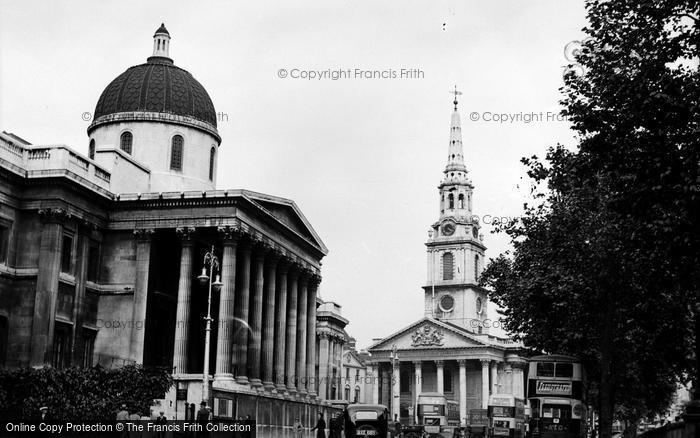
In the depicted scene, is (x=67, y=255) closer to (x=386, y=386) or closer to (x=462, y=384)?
(x=462, y=384)

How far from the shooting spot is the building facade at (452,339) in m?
119

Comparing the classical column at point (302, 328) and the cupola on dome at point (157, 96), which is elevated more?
the cupola on dome at point (157, 96)

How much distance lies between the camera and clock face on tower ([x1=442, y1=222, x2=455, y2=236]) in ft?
414

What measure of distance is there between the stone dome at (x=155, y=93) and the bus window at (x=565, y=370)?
2762cm

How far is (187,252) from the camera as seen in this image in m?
46.0

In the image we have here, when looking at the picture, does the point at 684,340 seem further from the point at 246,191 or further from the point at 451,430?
the point at 451,430

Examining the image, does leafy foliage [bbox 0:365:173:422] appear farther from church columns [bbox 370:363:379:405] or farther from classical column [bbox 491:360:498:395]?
church columns [bbox 370:363:379:405]

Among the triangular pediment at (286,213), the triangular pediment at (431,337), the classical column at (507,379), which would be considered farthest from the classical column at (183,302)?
the classical column at (507,379)

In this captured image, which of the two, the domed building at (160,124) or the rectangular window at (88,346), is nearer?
the rectangular window at (88,346)

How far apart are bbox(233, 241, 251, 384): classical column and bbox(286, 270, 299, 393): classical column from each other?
7303 millimetres

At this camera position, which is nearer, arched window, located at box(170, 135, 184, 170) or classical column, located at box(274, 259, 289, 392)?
classical column, located at box(274, 259, 289, 392)

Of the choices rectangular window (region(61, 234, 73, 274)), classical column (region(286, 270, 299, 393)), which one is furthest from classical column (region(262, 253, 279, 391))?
rectangular window (region(61, 234, 73, 274))

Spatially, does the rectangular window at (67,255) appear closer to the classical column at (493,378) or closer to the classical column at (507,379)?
the classical column at (493,378)

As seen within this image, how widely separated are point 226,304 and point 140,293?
4384mm
